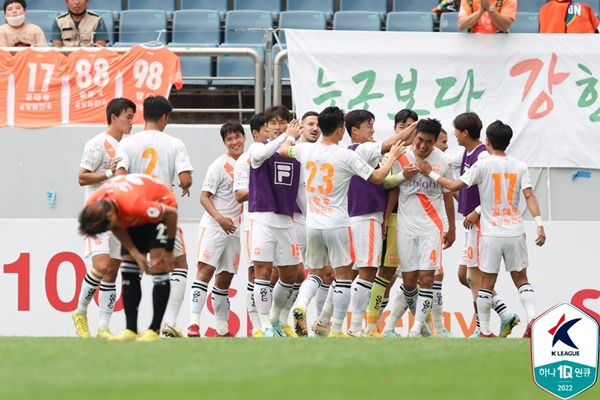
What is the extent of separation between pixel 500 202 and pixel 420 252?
3.03 ft

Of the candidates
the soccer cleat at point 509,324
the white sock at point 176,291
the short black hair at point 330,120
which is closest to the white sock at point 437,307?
the soccer cleat at point 509,324

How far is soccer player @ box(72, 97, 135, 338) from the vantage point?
12219mm

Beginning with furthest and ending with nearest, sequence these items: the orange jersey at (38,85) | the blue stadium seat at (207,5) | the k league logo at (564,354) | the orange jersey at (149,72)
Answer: the blue stadium seat at (207,5)
the orange jersey at (38,85)
the orange jersey at (149,72)
the k league logo at (564,354)

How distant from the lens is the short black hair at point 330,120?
483 inches

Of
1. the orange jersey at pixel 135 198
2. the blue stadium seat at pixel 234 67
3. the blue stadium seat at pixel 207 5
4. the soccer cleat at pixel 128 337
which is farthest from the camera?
the blue stadium seat at pixel 207 5

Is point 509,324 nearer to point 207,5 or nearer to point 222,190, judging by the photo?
point 222,190

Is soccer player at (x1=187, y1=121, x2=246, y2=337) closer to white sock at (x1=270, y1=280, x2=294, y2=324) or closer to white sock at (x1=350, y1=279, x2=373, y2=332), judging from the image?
white sock at (x1=270, y1=280, x2=294, y2=324)

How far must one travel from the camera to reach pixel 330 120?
40.2 ft

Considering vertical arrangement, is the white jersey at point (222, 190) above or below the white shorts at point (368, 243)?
above

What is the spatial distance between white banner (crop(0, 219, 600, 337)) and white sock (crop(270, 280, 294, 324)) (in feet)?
8.94

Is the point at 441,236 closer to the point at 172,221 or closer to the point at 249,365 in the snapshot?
the point at 172,221

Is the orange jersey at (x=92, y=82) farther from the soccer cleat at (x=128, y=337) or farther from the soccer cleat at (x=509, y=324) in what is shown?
the soccer cleat at (x=128, y=337)

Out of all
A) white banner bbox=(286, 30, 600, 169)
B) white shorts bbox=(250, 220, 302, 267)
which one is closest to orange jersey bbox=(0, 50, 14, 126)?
white banner bbox=(286, 30, 600, 169)

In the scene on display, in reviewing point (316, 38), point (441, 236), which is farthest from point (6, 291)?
point (441, 236)
